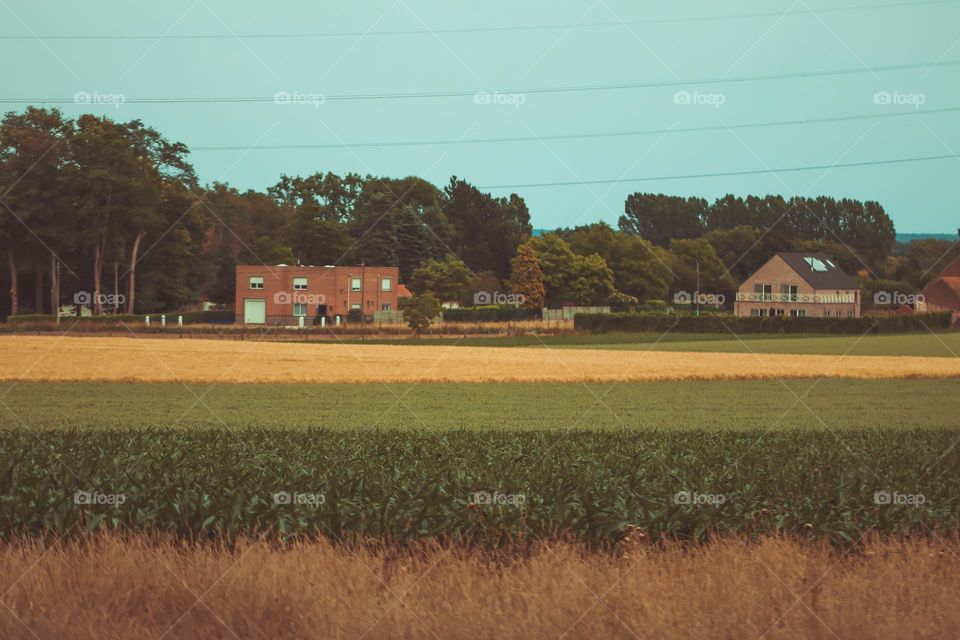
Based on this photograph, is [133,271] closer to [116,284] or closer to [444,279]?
[116,284]

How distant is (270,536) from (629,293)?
95923mm

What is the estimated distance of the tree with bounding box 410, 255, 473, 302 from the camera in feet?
326

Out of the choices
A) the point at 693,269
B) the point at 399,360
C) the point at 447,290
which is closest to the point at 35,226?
the point at 447,290

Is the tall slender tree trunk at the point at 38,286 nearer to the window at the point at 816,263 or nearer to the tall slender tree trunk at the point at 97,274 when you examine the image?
the tall slender tree trunk at the point at 97,274

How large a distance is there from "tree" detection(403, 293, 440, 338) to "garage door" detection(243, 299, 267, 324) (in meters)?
24.0

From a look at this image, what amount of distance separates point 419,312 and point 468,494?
61.7 metres

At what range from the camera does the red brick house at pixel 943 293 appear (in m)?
102

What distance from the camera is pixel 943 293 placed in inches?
4087

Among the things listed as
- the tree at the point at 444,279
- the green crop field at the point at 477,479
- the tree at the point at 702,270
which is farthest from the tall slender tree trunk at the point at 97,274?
the green crop field at the point at 477,479

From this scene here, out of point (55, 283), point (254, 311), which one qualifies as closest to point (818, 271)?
point (254, 311)

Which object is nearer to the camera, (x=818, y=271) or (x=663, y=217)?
(x=818, y=271)

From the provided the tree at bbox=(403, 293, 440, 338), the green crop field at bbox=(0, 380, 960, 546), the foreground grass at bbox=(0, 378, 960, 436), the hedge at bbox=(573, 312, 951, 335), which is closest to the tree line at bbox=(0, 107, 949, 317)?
the hedge at bbox=(573, 312, 951, 335)

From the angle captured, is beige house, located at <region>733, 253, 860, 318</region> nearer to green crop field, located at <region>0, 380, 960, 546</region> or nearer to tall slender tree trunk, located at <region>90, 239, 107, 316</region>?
tall slender tree trunk, located at <region>90, 239, 107, 316</region>

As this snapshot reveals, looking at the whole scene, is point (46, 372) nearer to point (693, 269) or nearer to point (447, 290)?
point (447, 290)
